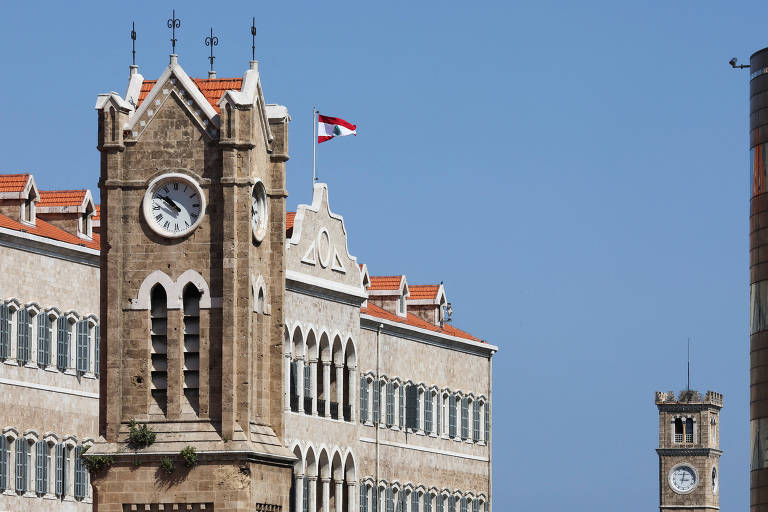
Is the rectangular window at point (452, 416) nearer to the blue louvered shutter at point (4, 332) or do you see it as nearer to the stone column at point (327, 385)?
the stone column at point (327, 385)

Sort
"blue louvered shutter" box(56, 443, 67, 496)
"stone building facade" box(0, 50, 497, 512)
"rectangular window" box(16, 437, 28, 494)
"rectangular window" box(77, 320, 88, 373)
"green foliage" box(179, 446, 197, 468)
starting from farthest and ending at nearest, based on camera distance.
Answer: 1. "rectangular window" box(77, 320, 88, 373)
2. "blue louvered shutter" box(56, 443, 67, 496)
3. "rectangular window" box(16, 437, 28, 494)
4. "stone building facade" box(0, 50, 497, 512)
5. "green foliage" box(179, 446, 197, 468)

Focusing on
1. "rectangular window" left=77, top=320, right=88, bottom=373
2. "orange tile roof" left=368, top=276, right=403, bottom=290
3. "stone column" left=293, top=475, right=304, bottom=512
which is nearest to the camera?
"rectangular window" left=77, top=320, right=88, bottom=373

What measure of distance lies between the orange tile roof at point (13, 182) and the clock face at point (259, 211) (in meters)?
23.1

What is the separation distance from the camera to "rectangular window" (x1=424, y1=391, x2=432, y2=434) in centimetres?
11350

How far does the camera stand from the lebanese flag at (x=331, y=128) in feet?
328

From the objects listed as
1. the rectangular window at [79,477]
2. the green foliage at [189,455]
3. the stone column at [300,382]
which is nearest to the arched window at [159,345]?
the green foliage at [189,455]

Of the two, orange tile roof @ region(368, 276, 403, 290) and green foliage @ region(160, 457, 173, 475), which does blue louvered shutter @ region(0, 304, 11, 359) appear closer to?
green foliage @ region(160, 457, 173, 475)

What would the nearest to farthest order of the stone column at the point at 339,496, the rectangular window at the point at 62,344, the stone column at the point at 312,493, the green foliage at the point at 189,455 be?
the green foliage at the point at 189,455 → the rectangular window at the point at 62,344 → the stone column at the point at 312,493 → the stone column at the point at 339,496

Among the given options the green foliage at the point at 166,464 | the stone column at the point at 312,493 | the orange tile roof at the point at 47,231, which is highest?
the orange tile roof at the point at 47,231

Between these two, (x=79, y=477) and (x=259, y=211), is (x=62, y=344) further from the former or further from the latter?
(x=259, y=211)

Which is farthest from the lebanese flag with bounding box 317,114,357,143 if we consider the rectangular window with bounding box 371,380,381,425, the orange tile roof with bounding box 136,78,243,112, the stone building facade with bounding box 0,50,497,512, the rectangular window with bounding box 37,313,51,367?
the orange tile roof with bounding box 136,78,243,112

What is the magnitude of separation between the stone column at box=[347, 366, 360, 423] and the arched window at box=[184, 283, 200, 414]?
109ft

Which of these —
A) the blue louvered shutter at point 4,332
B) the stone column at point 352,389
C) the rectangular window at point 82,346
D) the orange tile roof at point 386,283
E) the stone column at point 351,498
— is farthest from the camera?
the orange tile roof at point 386,283

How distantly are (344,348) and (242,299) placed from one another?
32.7 metres
